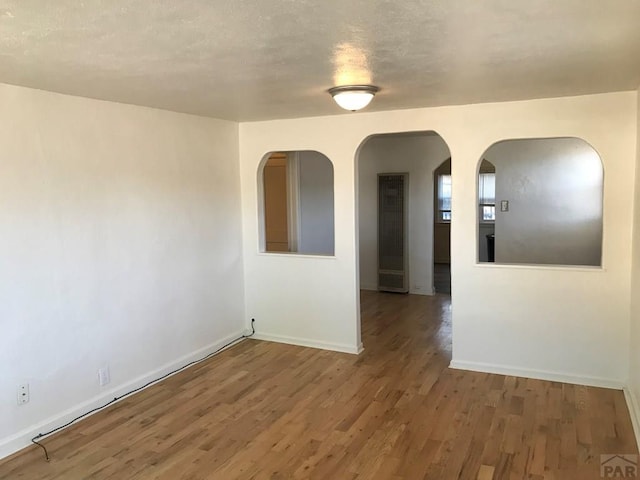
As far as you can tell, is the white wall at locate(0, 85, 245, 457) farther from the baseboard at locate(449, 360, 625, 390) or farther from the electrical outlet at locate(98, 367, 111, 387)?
the baseboard at locate(449, 360, 625, 390)

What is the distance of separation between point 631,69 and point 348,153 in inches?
92.1

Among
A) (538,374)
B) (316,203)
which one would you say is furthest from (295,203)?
(538,374)

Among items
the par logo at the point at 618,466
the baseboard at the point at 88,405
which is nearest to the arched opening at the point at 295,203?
the baseboard at the point at 88,405

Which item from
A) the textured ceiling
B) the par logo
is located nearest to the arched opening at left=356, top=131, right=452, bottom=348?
the textured ceiling

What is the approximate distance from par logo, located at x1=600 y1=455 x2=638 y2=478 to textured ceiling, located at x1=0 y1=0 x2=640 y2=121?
2221 mm

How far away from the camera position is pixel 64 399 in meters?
3.55

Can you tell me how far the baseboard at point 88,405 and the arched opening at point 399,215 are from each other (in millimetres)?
3152

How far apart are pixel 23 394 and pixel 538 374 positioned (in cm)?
375

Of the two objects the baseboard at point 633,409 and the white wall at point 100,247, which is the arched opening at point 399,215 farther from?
the baseboard at point 633,409

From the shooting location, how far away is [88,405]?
3.72m

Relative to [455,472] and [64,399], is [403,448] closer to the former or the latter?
[455,472]

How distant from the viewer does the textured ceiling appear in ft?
6.20

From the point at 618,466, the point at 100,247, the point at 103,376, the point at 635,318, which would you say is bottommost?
the point at 618,466

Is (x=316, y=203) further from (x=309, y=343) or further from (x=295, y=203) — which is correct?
(x=309, y=343)
